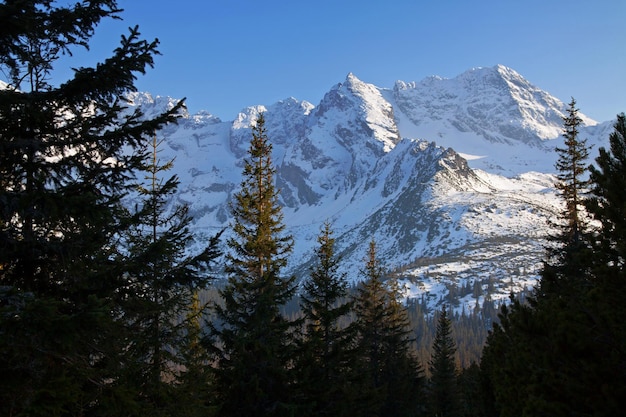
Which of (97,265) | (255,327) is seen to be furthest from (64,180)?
(255,327)

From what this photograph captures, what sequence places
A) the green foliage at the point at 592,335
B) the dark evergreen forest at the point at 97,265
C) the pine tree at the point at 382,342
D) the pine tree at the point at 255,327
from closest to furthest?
the dark evergreen forest at the point at 97,265 → the green foliage at the point at 592,335 → the pine tree at the point at 255,327 → the pine tree at the point at 382,342

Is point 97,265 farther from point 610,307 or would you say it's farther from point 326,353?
point 326,353

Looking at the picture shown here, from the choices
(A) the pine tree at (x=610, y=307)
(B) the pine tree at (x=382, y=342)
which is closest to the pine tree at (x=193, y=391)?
(A) the pine tree at (x=610, y=307)

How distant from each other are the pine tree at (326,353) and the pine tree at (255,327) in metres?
0.79

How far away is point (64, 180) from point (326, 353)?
14.7 m

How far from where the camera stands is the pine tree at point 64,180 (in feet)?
20.5

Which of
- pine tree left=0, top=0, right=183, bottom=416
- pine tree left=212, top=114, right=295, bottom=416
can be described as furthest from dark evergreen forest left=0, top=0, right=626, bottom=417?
pine tree left=212, top=114, right=295, bottom=416

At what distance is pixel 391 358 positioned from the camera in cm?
3181

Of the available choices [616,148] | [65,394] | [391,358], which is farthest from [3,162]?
[391,358]

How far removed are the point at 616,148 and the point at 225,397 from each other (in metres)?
14.6

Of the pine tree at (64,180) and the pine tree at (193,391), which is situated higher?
the pine tree at (64,180)

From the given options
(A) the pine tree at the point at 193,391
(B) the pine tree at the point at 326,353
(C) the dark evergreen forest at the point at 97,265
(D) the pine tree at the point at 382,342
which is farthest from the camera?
(D) the pine tree at the point at 382,342

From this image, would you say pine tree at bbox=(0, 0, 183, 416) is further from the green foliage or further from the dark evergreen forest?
the green foliage

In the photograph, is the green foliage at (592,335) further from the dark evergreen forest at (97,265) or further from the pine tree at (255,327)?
the pine tree at (255,327)
